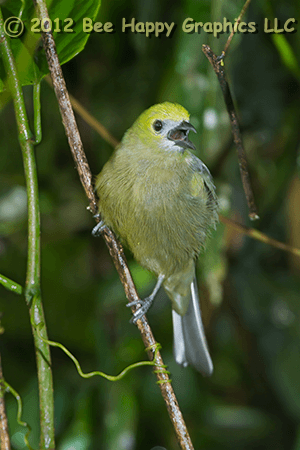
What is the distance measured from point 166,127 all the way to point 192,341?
899 mm

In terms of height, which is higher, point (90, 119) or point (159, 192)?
point (90, 119)

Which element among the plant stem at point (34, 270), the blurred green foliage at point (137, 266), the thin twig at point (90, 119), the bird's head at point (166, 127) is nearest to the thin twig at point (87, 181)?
the plant stem at point (34, 270)

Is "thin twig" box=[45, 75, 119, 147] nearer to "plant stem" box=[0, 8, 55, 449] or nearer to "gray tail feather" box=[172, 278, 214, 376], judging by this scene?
"plant stem" box=[0, 8, 55, 449]

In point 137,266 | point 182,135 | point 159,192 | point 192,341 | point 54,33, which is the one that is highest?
point 54,33

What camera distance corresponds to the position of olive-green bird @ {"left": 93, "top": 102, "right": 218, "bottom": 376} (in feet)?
4.51

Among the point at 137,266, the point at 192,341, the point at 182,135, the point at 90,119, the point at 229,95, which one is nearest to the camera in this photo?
the point at 229,95

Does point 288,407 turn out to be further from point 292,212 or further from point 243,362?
point 292,212

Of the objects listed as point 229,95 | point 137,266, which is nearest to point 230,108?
point 229,95

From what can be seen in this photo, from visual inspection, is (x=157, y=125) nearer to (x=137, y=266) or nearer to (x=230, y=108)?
(x=230, y=108)

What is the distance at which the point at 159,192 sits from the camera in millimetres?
1376

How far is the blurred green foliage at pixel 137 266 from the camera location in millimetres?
2018
